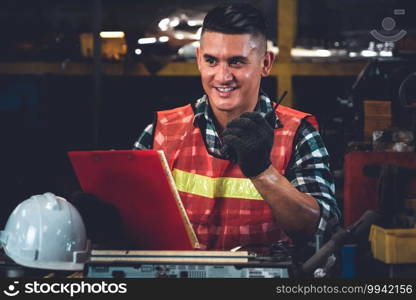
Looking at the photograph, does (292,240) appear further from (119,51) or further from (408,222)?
(119,51)

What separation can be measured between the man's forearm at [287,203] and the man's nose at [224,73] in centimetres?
49

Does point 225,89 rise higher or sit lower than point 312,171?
higher

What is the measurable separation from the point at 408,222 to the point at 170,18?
3024 mm

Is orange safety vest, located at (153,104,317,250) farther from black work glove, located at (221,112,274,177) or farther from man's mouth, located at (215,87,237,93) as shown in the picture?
black work glove, located at (221,112,274,177)

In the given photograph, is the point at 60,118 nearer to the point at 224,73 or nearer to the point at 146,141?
the point at 146,141

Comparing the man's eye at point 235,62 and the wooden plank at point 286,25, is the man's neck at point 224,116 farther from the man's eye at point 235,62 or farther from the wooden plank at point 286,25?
the wooden plank at point 286,25

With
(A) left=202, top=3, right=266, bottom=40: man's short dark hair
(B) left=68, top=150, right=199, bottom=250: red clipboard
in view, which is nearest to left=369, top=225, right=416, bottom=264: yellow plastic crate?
(B) left=68, top=150, right=199, bottom=250: red clipboard

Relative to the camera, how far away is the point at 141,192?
1912 millimetres

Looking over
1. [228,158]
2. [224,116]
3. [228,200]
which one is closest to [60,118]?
[224,116]

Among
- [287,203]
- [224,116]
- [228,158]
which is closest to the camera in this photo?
[287,203]

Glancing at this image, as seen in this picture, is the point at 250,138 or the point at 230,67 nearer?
the point at 250,138

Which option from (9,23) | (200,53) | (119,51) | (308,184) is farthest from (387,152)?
(9,23)

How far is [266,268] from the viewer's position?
162 centimetres

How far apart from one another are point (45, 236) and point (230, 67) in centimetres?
90
